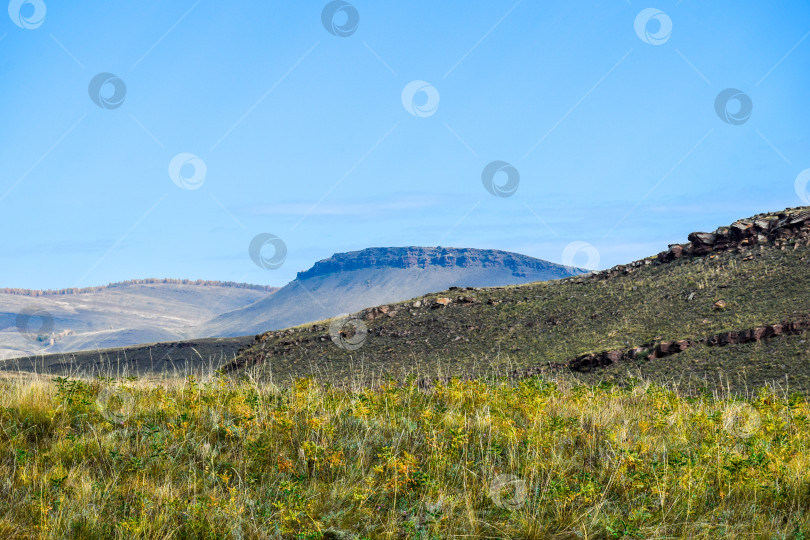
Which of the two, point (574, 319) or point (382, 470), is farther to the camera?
point (574, 319)

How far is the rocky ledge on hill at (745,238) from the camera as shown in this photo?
87.0 ft

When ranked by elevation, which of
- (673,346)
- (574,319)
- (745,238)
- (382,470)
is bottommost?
(382,470)

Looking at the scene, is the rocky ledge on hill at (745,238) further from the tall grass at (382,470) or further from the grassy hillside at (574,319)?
the tall grass at (382,470)

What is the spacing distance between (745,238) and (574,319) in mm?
10485

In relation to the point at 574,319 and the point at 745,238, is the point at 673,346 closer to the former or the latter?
the point at 574,319

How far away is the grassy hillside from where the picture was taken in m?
20.4

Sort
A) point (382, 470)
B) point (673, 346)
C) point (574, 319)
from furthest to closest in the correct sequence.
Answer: point (574, 319) < point (673, 346) < point (382, 470)

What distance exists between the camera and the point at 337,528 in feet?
13.0

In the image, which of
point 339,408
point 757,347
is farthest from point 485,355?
point 339,408

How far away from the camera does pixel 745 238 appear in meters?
28.5

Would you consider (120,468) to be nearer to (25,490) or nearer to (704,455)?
(25,490)

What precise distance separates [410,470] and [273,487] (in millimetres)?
1072

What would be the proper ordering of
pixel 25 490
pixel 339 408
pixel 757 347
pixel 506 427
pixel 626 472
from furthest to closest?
pixel 757 347 < pixel 339 408 < pixel 506 427 < pixel 626 472 < pixel 25 490

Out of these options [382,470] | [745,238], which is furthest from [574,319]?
[382,470]
